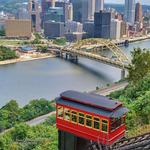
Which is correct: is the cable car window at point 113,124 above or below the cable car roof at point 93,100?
below

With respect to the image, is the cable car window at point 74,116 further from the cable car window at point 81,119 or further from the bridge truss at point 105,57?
the bridge truss at point 105,57

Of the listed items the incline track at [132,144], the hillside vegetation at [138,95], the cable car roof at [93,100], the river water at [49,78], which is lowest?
the river water at [49,78]

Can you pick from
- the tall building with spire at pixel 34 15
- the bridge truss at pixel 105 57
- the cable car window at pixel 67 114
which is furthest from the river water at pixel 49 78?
the tall building with spire at pixel 34 15

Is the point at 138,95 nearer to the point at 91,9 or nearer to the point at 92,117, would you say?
the point at 92,117

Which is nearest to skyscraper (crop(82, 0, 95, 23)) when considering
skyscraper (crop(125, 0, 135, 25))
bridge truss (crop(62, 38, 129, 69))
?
skyscraper (crop(125, 0, 135, 25))

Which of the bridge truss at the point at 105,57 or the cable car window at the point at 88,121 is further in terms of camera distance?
the bridge truss at the point at 105,57

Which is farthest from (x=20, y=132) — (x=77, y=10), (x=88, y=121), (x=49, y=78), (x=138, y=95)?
(x=77, y=10)
